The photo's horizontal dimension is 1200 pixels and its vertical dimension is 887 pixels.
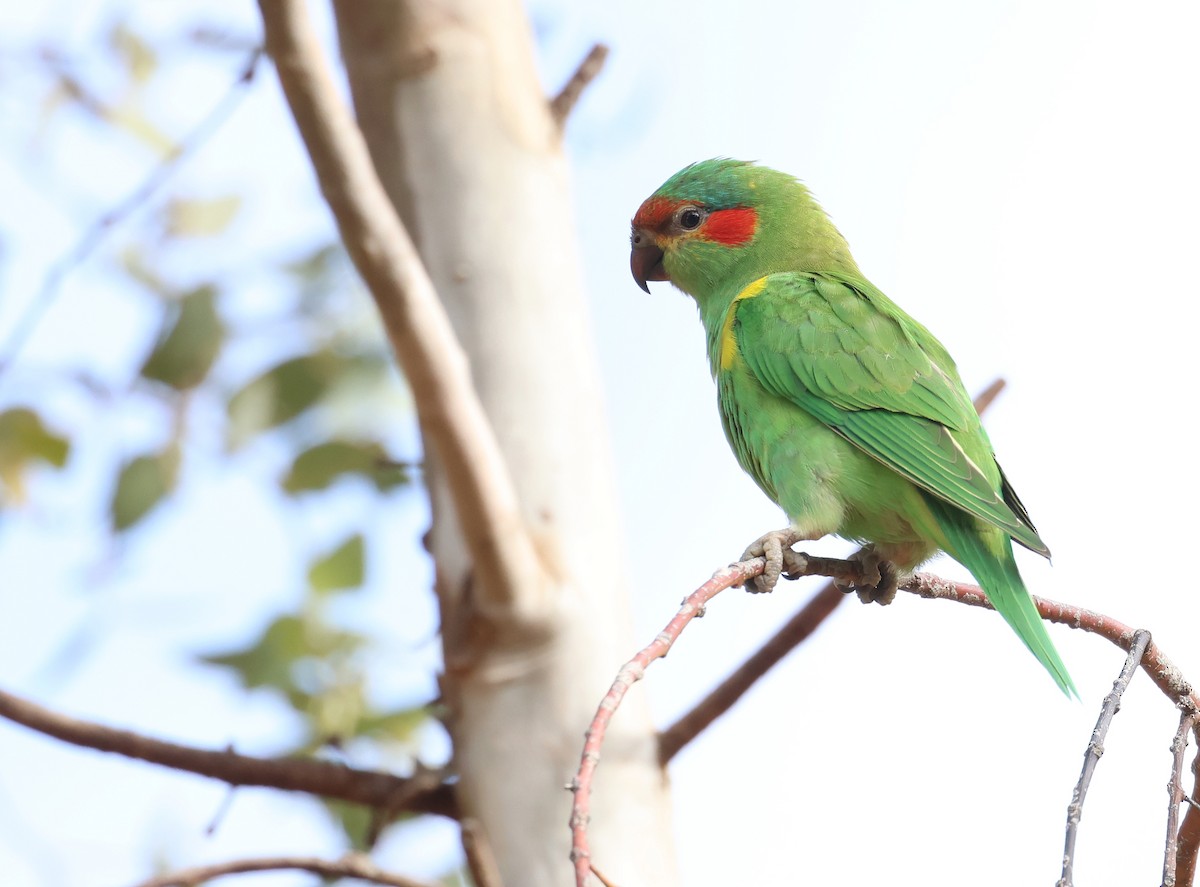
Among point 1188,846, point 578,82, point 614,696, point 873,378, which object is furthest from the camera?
point 873,378

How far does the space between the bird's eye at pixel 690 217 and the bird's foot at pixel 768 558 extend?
127cm

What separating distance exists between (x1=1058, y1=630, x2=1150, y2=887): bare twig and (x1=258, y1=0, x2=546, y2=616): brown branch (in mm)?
Answer: 817

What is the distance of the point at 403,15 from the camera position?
7.07 feet

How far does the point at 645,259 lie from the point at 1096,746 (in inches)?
84.5

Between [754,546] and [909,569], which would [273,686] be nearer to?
[754,546]

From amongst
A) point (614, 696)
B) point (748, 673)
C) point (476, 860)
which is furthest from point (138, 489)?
point (614, 696)

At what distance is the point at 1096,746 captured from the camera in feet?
4.64

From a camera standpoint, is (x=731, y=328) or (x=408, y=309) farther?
(x=731, y=328)

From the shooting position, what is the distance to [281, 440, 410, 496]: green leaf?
2.70m

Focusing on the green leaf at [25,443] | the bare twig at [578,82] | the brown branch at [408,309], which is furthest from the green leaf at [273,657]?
the bare twig at [578,82]

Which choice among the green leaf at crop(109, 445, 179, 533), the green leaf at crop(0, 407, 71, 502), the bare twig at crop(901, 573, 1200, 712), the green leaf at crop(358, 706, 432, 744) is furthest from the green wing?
the green leaf at crop(0, 407, 71, 502)

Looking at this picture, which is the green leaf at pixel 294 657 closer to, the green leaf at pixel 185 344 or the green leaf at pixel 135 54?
the green leaf at pixel 185 344

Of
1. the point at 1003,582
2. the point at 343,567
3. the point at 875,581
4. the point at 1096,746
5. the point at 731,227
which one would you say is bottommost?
the point at 1096,746

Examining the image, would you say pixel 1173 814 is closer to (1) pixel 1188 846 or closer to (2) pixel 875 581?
(1) pixel 1188 846
